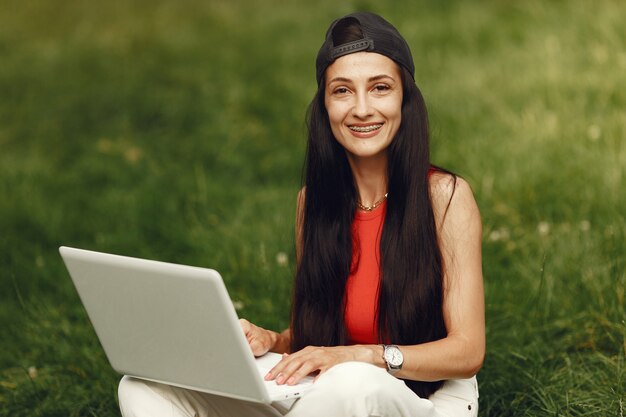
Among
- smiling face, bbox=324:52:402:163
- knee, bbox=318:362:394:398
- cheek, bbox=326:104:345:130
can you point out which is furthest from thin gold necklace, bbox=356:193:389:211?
knee, bbox=318:362:394:398

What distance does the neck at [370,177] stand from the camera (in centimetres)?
306

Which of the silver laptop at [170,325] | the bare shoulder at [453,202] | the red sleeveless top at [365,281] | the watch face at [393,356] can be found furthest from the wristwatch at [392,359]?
the bare shoulder at [453,202]

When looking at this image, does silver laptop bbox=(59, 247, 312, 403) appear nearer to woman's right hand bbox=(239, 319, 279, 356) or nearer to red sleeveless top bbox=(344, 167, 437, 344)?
woman's right hand bbox=(239, 319, 279, 356)

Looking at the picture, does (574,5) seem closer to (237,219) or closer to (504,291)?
→ (237,219)

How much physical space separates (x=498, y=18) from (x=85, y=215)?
355 cm

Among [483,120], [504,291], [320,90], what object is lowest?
[504,291]

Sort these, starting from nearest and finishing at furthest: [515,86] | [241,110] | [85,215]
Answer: [85,215] → [515,86] → [241,110]

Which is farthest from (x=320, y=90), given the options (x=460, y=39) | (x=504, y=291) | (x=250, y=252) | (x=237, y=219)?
(x=460, y=39)

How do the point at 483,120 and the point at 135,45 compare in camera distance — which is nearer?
the point at 483,120

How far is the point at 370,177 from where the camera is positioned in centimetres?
308

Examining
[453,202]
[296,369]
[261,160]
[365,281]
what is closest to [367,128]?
[453,202]

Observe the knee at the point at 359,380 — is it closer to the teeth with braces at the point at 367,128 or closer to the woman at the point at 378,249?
the woman at the point at 378,249

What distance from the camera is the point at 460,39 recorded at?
24.6ft

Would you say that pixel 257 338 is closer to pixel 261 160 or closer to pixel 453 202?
pixel 453 202
